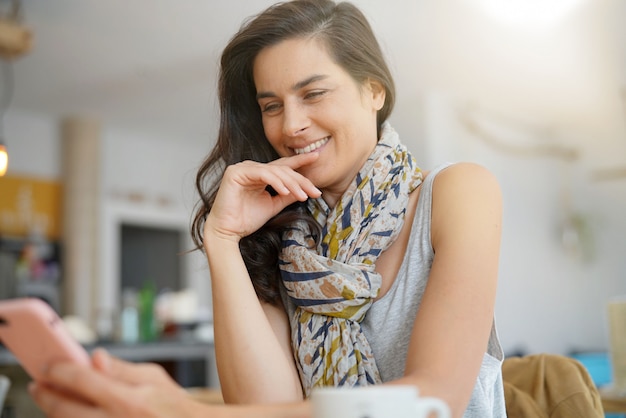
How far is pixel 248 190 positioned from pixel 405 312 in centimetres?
35

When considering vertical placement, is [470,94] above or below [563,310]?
above

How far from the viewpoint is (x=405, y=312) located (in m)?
1.18

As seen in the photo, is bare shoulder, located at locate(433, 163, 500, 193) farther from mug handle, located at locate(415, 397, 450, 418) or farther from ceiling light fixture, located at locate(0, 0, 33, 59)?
ceiling light fixture, located at locate(0, 0, 33, 59)

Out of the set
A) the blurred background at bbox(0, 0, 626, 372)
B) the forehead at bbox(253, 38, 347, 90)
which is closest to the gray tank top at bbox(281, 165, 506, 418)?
the forehead at bbox(253, 38, 347, 90)

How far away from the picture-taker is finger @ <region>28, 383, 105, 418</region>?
61 cm

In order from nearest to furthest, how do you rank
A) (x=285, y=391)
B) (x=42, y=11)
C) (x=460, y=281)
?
(x=460, y=281), (x=285, y=391), (x=42, y=11)

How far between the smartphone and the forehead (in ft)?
2.44

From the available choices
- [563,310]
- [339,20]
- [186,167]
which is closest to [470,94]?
[563,310]

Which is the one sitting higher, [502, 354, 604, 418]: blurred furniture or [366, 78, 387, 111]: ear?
[366, 78, 387, 111]: ear

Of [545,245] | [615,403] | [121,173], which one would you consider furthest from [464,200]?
[545,245]

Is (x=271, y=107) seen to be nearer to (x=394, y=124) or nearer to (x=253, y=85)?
(x=253, y=85)

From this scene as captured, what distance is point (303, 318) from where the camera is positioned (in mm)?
1259

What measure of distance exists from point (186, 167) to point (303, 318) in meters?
6.36

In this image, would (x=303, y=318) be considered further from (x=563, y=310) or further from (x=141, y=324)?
(x=563, y=310)
